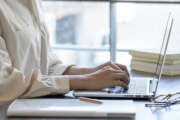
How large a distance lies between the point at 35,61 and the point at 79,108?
55 centimetres

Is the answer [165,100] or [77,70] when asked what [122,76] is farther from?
[77,70]

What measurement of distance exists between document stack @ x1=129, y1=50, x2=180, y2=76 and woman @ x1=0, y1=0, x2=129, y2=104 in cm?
33

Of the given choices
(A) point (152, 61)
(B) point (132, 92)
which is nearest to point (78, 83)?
(B) point (132, 92)

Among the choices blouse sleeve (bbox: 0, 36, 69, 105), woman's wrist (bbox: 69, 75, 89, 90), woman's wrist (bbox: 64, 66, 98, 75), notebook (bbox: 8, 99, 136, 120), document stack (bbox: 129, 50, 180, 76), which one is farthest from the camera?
document stack (bbox: 129, 50, 180, 76)

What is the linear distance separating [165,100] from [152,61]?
1.76ft

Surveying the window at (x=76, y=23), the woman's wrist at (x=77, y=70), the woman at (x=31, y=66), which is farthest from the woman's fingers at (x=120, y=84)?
the window at (x=76, y=23)

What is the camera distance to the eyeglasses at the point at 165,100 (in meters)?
1.10

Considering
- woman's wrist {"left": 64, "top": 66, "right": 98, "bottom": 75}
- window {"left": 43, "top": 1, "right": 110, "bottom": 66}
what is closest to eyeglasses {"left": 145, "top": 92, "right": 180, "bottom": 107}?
woman's wrist {"left": 64, "top": 66, "right": 98, "bottom": 75}

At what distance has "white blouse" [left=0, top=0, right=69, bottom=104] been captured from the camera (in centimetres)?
108

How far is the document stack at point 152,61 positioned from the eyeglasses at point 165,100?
38 centimetres

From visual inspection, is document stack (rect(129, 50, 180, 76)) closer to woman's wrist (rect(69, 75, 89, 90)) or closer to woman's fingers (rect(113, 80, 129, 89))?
woman's fingers (rect(113, 80, 129, 89))

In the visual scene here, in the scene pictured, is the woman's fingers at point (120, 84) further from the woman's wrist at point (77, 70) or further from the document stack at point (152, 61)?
the document stack at point (152, 61)

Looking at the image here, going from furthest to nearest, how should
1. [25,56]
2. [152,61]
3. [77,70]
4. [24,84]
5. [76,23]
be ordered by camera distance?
[76,23] < [152,61] < [77,70] < [25,56] < [24,84]

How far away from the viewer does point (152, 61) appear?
5.53 feet
